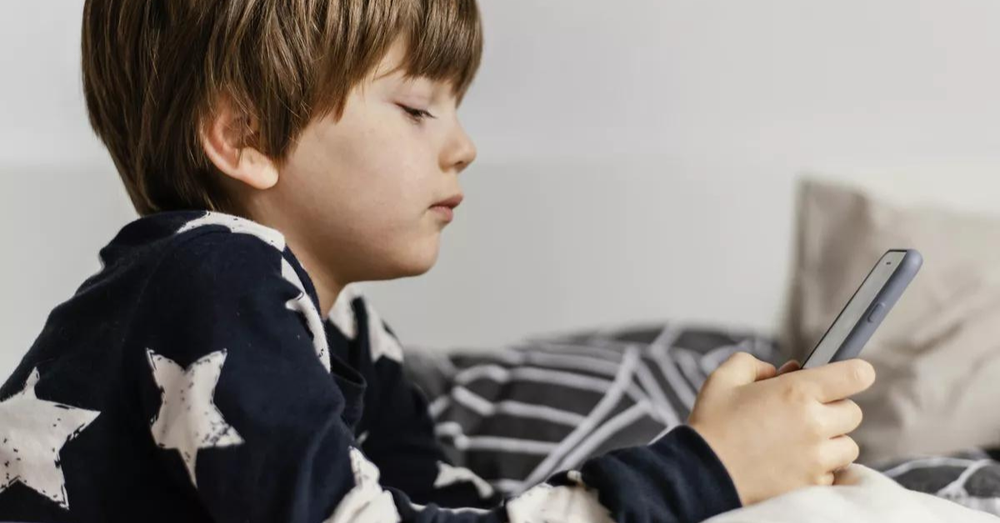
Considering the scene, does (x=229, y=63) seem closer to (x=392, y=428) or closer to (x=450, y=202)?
(x=450, y=202)

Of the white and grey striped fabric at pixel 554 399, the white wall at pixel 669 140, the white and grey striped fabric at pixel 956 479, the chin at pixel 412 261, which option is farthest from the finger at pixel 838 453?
the white wall at pixel 669 140

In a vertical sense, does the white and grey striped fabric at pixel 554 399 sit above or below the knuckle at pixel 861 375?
below

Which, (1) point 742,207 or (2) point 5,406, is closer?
(2) point 5,406

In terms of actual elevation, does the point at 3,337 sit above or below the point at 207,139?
below

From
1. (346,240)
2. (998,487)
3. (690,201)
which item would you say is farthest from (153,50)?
(690,201)

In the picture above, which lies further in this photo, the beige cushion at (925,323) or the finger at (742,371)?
the beige cushion at (925,323)

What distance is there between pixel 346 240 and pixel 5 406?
0.24m

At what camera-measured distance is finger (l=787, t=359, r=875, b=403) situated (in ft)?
2.10

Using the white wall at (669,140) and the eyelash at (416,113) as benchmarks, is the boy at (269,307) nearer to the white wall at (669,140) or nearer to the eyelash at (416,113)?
the eyelash at (416,113)

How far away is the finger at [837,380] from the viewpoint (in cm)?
64

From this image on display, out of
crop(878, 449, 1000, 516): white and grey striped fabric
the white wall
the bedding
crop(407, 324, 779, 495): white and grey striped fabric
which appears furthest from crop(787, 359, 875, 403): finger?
the white wall

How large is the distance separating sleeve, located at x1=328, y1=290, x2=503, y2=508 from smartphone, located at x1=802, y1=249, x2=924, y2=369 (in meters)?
0.35

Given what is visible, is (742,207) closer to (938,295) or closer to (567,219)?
(567,219)

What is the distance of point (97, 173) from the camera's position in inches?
54.1
